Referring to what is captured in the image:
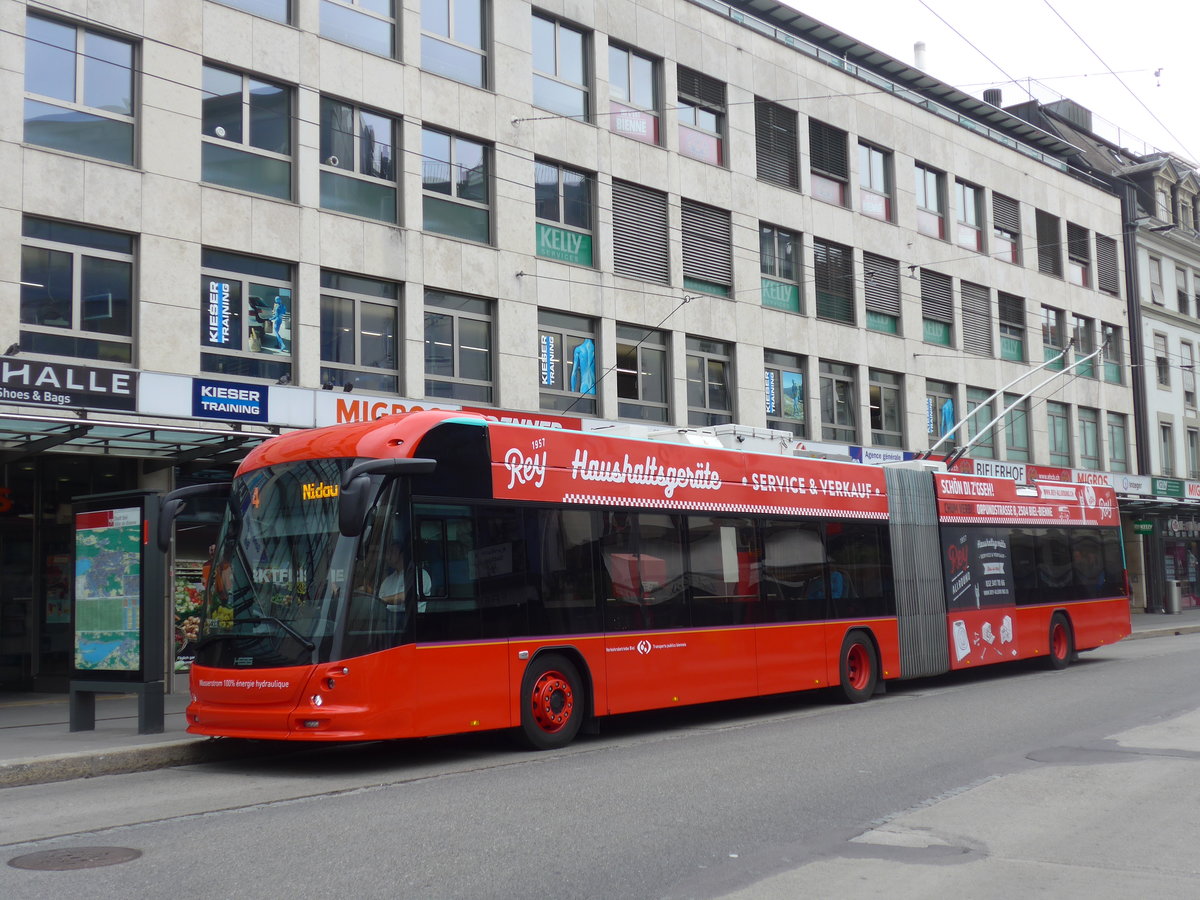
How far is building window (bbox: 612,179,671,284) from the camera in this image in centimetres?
2459

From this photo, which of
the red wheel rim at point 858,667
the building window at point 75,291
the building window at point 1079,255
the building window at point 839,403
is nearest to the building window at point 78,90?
the building window at point 75,291

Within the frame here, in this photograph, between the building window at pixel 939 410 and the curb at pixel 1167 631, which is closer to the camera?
the curb at pixel 1167 631

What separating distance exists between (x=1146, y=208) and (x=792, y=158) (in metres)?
22.1

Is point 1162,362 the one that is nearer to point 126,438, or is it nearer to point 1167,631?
point 1167,631

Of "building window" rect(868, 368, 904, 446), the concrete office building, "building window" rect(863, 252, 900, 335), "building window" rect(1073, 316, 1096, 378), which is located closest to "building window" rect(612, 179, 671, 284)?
the concrete office building

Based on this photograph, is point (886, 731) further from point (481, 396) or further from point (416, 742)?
point (481, 396)

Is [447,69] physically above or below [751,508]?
above

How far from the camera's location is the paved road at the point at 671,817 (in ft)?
21.6

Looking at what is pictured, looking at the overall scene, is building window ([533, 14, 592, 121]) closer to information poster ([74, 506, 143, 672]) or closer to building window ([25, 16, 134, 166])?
building window ([25, 16, 134, 166])

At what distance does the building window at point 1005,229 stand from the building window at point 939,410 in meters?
4.82

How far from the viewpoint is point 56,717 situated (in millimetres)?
14852

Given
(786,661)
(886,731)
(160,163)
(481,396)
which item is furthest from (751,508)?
(160,163)

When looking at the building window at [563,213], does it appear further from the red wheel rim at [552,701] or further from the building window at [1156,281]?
the building window at [1156,281]

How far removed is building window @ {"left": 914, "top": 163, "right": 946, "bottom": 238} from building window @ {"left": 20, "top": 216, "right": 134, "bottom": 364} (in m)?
21.7
